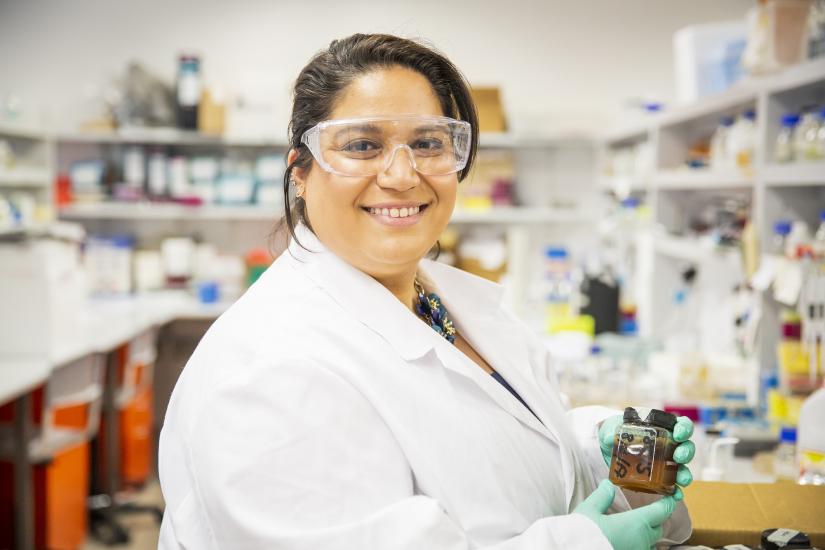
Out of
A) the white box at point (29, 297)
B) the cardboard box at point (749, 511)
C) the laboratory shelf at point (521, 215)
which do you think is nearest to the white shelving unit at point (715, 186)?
the laboratory shelf at point (521, 215)

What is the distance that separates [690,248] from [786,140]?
37.2 inches

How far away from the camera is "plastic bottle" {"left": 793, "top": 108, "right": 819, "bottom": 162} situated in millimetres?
2352

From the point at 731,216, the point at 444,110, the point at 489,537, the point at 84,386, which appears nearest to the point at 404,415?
the point at 489,537

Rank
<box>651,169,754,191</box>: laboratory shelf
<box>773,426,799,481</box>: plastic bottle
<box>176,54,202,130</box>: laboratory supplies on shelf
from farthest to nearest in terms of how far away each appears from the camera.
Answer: <box>176,54,202,130</box>: laboratory supplies on shelf, <box>651,169,754,191</box>: laboratory shelf, <box>773,426,799,481</box>: plastic bottle

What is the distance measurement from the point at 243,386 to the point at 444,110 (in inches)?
25.9

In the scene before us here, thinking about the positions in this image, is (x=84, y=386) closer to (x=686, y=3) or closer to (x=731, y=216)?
(x=731, y=216)

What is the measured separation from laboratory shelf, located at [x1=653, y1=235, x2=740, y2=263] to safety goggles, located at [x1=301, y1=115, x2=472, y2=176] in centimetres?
189

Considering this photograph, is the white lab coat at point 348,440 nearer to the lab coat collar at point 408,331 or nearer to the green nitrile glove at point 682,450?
the lab coat collar at point 408,331

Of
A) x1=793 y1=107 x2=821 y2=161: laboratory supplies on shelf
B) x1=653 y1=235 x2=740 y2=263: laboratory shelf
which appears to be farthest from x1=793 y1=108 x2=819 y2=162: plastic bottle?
x1=653 y1=235 x2=740 y2=263: laboratory shelf

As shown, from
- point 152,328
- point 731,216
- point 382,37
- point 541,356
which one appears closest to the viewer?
point 382,37

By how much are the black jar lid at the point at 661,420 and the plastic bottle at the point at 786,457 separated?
36.6 inches

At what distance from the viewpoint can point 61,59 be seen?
5.86 metres

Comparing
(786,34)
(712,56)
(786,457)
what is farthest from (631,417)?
(712,56)

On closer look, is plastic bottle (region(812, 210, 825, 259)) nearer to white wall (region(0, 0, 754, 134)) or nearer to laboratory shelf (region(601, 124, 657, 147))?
laboratory shelf (region(601, 124, 657, 147))
